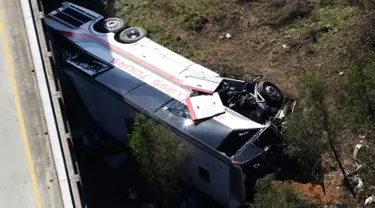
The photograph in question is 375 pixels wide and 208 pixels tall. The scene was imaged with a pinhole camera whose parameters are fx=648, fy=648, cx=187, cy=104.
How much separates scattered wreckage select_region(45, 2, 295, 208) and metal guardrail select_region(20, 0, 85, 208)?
130 centimetres

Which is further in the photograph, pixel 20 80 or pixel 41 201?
pixel 20 80

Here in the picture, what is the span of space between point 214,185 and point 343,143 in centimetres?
325

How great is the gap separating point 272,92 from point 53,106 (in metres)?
5.28

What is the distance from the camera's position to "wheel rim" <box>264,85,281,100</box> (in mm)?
15570

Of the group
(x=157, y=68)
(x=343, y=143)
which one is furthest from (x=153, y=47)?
(x=343, y=143)

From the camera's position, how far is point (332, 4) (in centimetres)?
1947

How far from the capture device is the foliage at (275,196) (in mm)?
12297

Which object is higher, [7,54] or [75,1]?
[7,54]

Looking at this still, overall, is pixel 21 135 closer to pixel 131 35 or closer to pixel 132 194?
pixel 132 194

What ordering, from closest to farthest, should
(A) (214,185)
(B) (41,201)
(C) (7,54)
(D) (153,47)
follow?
(B) (41,201), (A) (214,185), (C) (7,54), (D) (153,47)

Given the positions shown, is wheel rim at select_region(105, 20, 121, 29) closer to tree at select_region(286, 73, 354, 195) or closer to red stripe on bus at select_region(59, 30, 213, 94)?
red stripe on bus at select_region(59, 30, 213, 94)

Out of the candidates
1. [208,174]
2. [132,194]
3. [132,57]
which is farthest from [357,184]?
[132,57]

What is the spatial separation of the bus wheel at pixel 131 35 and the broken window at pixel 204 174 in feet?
14.5

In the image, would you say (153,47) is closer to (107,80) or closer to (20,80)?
(107,80)
